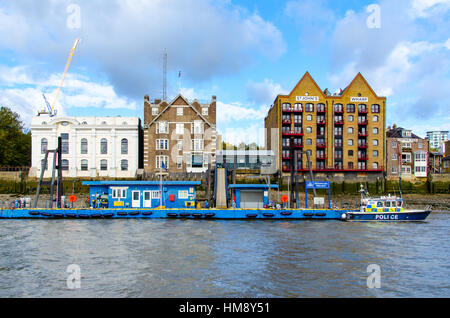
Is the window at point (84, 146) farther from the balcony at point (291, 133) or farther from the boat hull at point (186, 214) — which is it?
the balcony at point (291, 133)

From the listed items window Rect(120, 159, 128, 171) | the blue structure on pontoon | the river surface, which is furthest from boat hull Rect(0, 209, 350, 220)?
window Rect(120, 159, 128, 171)

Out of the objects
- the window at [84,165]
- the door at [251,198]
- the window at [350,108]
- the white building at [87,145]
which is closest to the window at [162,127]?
the white building at [87,145]

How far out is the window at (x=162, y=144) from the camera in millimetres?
74188

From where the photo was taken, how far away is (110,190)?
49.4m

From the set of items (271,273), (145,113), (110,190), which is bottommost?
(271,273)

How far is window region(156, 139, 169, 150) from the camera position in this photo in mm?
74188

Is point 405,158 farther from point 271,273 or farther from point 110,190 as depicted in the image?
point 271,273

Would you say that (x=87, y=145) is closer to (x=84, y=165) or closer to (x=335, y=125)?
(x=84, y=165)

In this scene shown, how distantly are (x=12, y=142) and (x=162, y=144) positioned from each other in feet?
112

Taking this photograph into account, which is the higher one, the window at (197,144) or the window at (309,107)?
the window at (309,107)

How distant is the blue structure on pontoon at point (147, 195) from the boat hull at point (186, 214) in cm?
298

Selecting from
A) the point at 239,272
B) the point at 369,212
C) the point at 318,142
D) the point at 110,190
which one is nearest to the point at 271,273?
Result: the point at 239,272

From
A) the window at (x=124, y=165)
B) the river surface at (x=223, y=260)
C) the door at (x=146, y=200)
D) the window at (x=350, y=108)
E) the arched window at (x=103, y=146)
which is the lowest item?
the river surface at (x=223, y=260)

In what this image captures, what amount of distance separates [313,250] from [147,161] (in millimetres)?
50398
